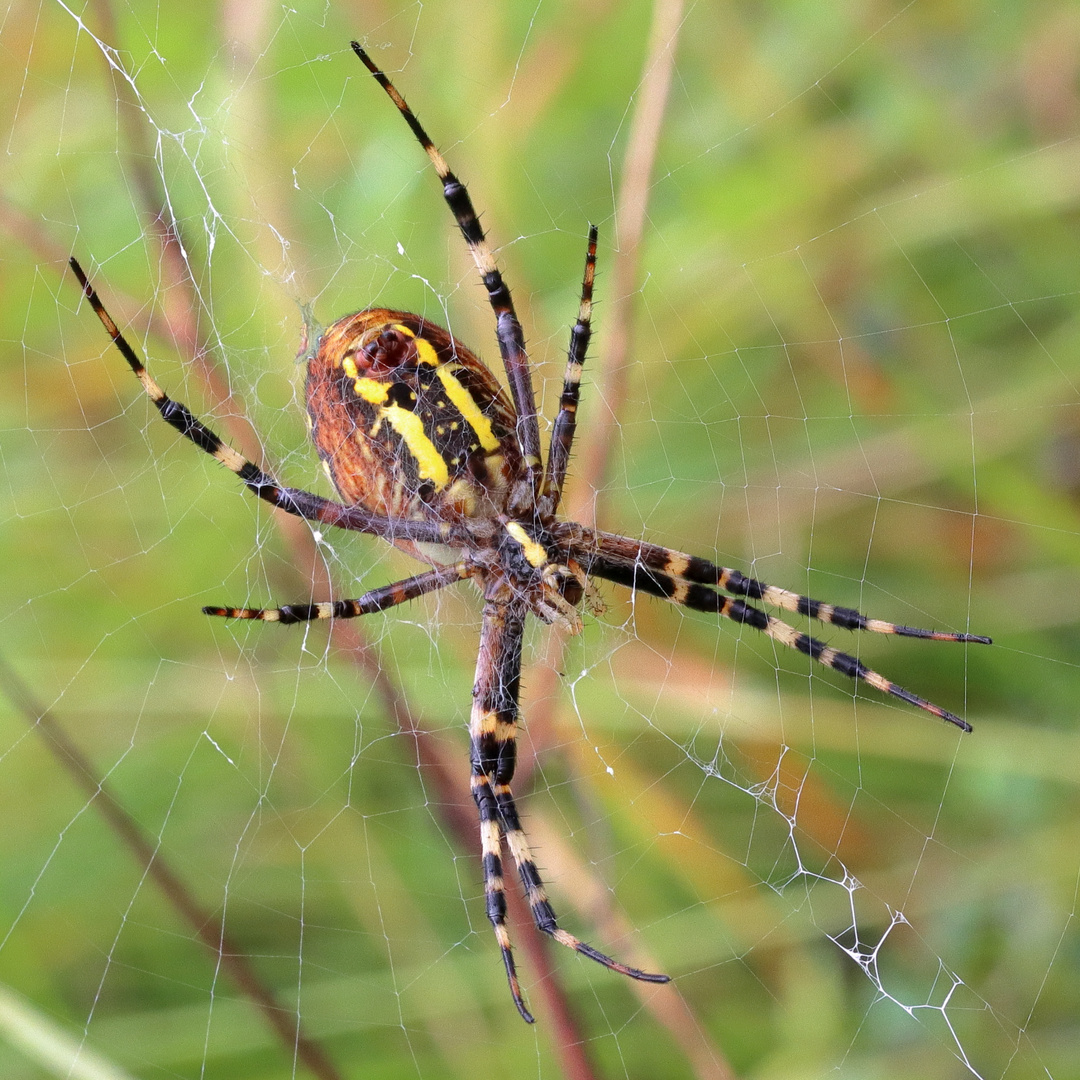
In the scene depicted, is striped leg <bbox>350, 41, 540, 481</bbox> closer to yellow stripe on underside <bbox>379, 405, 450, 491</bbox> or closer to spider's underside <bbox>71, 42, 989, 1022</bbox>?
spider's underside <bbox>71, 42, 989, 1022</bbox>

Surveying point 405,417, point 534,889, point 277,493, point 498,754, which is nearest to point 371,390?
point 405,417

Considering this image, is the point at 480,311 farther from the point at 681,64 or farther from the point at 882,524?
the point at 882,524

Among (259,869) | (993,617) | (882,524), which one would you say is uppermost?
(882,524)

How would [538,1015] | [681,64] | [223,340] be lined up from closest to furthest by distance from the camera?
1. [538,1015]
2. [223,340]
3. [681,64]

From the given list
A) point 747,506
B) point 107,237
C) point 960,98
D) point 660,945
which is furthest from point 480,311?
point 660,945

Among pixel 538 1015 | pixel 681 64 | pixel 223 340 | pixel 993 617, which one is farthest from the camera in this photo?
pixel 681 64

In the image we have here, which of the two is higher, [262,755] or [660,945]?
[262,755]

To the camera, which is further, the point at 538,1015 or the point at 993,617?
the point at 993,617
